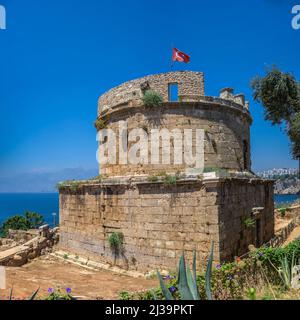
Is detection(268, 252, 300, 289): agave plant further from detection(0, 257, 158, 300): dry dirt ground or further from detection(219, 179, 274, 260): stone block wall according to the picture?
detection(0, 257, 158, 300): dry dirt ground

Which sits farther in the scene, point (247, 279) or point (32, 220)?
point (32, 220)

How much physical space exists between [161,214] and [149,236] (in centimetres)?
99

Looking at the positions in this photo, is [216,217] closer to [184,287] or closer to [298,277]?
[298,277]

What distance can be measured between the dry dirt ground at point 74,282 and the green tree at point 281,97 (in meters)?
11.6

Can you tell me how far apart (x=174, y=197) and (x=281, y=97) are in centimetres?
1047

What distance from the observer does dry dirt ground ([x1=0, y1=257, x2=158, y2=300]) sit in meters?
8.73

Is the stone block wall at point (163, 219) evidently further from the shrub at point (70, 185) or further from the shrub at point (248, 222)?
the shrub at point (70, 185)

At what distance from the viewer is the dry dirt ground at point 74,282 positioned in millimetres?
8727

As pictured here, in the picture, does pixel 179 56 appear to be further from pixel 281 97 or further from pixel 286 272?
pixel 286 272

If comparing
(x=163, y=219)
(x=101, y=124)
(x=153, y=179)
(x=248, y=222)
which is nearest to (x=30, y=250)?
(x=101, y=124)

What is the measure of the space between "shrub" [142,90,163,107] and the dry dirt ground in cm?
679

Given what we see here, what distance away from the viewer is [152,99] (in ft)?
38.6
